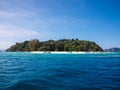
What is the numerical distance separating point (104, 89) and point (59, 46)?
15280cm

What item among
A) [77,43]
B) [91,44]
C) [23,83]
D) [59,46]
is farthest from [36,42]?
[23,83]

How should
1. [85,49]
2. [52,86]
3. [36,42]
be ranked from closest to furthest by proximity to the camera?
[52,86] < [85,49] < [36,42]

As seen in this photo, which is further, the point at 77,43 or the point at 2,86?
the point at 77,43

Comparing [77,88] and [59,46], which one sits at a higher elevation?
[59,46]

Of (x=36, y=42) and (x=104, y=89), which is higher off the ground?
(x=36, y=42)

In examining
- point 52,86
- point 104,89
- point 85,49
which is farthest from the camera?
point 85,49

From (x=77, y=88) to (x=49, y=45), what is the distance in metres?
158

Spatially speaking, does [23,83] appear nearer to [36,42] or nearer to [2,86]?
[2,86]

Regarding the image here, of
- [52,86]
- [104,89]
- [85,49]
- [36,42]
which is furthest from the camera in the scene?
[36,42]

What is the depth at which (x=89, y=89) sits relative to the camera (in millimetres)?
12438

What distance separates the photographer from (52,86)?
13180 millimetres

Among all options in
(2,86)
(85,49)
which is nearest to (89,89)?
(2,86)

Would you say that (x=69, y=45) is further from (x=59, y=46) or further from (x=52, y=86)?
(x=52, y=86)

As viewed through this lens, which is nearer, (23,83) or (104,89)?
(104,89)
